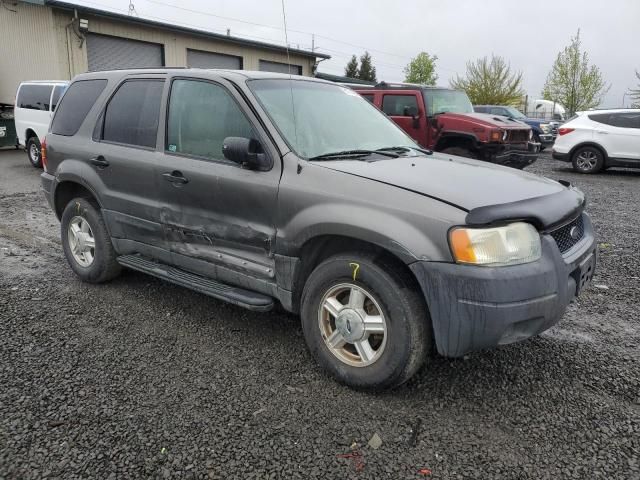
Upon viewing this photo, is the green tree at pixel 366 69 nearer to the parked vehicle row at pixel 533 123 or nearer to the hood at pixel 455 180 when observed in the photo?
the parked vehicle row at pixel 533 123

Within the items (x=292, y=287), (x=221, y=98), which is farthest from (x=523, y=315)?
(x=221, y=98)

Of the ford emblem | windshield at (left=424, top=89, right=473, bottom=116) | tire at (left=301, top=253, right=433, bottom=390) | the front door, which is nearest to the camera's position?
tire at (left=301, top=253, right=433, bottom=390)

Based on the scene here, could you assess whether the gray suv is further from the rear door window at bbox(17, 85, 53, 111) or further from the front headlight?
the rear door window at bbox(17, 85, 53, 111)

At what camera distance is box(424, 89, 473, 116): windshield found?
1036 cm

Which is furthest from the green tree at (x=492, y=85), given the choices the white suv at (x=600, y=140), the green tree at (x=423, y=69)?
the white suv at (x=600, y=140)

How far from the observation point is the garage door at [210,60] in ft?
72.5

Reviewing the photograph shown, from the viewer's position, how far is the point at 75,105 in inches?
185

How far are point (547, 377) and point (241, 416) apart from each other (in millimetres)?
1839

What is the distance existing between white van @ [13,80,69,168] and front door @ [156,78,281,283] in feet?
32.9

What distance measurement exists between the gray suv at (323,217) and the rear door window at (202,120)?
0.4 inches

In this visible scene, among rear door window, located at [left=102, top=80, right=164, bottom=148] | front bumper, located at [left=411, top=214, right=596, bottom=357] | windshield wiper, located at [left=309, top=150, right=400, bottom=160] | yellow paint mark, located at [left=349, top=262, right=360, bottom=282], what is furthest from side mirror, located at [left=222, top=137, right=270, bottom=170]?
front bumper, located at [left=411, top=214, right=596, bottom=357]

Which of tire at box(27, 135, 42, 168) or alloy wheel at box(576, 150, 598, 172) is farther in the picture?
alloy wheel at box(576, 150, 598, 172)

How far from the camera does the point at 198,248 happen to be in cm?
370

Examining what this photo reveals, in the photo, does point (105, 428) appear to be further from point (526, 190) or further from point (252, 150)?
point (526, 190)
